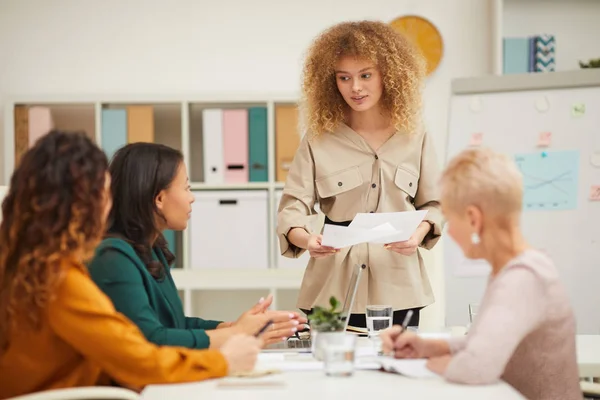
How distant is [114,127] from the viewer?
420cm

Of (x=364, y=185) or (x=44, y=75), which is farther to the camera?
(x=44, y=75)

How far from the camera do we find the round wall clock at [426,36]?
4.50 meters

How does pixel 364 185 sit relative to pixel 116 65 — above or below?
below

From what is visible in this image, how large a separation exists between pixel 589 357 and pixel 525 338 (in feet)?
1.42

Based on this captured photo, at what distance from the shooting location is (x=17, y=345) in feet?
5.05

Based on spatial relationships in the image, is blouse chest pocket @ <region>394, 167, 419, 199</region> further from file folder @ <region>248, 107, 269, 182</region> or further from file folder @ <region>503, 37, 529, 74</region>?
file folder @ <region>503, 37, 529, 74</region>

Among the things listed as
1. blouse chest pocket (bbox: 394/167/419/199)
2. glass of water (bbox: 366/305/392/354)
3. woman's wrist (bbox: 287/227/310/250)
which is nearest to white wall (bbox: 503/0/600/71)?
blouse chest pocket (bbox: 394/167/419/199)

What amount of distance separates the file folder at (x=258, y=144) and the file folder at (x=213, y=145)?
5.8 inches

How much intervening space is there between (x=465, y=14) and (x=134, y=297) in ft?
10.7

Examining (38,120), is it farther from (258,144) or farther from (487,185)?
(487,185)

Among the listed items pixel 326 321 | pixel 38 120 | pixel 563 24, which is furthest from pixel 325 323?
pixel 563 24

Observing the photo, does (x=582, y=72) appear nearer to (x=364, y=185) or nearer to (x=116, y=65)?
(x=364, y=185)

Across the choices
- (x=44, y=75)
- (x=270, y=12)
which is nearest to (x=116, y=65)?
(x=44, y=75)

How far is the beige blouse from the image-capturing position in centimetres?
253
